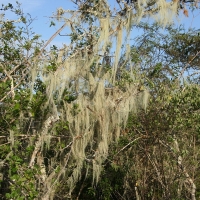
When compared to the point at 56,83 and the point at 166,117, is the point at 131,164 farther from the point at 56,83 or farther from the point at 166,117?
the point at 56,83

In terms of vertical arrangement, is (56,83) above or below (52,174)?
above

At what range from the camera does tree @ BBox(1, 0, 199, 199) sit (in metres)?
3.73

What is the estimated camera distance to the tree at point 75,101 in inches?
147

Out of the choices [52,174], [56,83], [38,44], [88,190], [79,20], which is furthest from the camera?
[88,190]

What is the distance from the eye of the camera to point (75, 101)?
389 centimetres

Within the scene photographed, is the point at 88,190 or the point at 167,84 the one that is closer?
the point at 167,84

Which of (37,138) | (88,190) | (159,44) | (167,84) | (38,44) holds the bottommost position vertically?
(88,190)

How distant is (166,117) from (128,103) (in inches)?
22.1

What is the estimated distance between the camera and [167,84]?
174 inches

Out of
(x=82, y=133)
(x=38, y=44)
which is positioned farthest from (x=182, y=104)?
(x=38, y=44)

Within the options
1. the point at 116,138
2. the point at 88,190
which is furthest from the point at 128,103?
the point at 88,190

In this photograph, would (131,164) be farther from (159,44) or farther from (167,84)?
(159,44)

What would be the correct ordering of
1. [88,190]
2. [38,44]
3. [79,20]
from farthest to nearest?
[88,190] < [38,44] < [79,20]

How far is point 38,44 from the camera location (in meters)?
4.82
